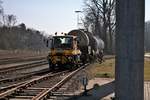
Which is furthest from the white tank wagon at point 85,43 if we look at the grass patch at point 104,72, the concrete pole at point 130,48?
the concrete pole at point 130,48

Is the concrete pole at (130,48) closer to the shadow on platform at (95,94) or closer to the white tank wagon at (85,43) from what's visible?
the shadow on platform at (95,94)

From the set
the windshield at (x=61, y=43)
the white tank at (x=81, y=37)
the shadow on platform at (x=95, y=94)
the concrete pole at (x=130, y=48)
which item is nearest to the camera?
the concrete pole at (x=130, y=48)

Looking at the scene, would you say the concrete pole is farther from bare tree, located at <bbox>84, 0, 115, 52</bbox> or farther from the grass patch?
bare tree, located at <bbox>84, 0, 115, 52</bbox>

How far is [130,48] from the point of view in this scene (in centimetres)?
1066

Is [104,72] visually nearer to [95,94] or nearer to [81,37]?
[81,37]

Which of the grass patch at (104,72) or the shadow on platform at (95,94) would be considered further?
the grass patch at (104,72)

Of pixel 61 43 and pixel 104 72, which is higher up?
pixel 61 43

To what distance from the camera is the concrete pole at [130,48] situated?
34.7 ft

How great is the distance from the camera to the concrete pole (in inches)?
416

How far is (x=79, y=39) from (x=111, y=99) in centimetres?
2464

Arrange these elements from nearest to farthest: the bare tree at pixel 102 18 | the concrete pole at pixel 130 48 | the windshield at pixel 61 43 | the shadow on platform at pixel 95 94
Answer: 1. the concrete pole at pixel 130 48
2. the shadow on platform at pixel 95 94
3. the windshield at pixel 61 43
4. the bare tree at pixel 102 18

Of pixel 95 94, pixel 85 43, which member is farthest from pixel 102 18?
pixel 95 94

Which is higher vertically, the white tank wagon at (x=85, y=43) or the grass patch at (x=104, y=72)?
the white tank wagon at (x=85, y=43)

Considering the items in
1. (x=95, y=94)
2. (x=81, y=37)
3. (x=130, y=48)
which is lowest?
(x=95, y=94)
